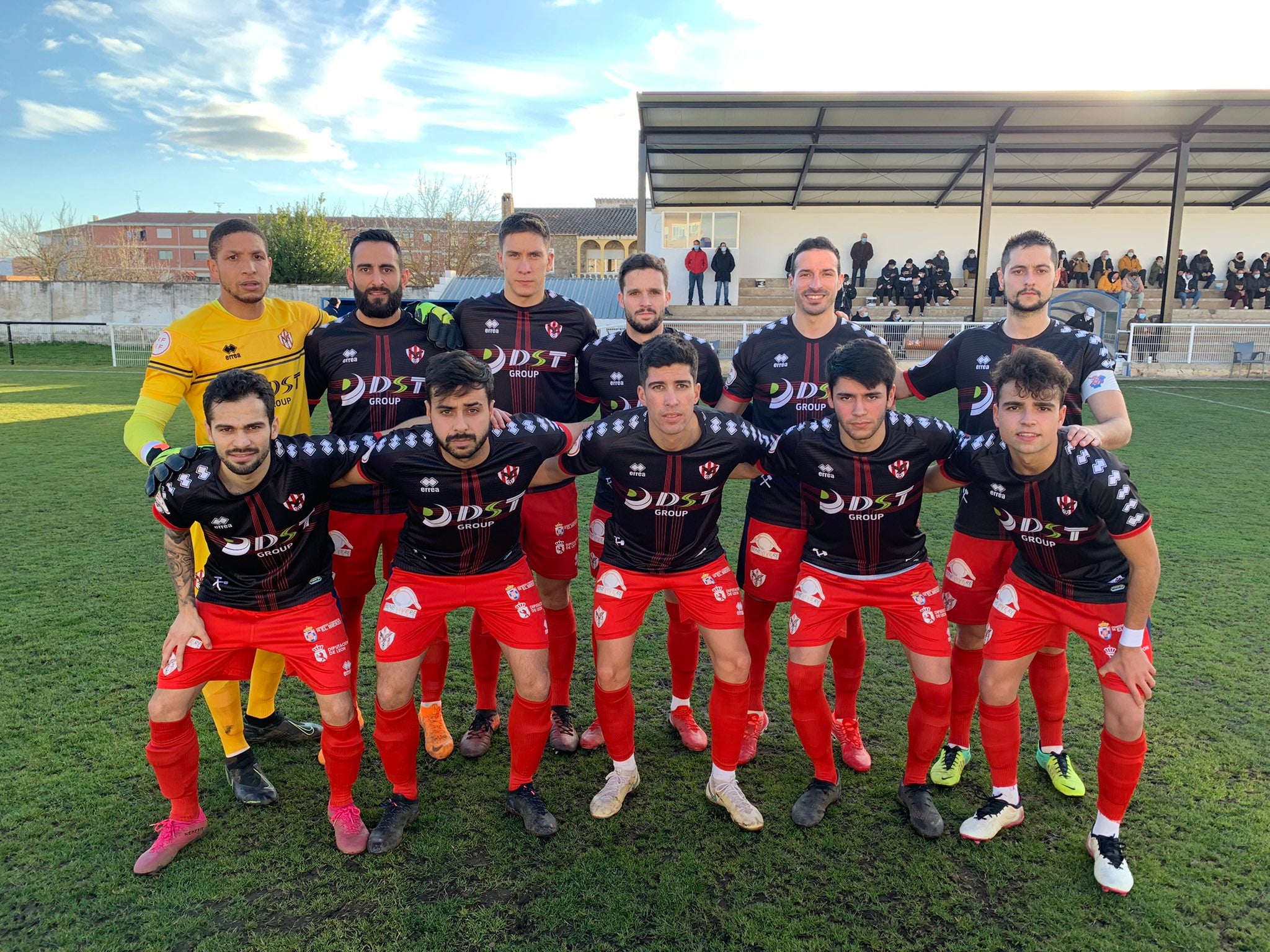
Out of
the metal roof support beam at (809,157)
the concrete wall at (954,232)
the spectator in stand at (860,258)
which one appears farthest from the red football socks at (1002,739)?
the concrete wall at (954,232)

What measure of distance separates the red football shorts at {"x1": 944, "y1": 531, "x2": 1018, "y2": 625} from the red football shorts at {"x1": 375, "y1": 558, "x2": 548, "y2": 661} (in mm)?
1981

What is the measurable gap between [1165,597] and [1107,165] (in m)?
24.2

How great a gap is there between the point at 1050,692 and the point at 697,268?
78.6 feet

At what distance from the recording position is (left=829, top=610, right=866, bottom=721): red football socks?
13.2ft

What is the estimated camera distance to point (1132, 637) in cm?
308

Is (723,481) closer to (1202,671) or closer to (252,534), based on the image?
(252,534)

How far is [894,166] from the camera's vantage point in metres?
25.1

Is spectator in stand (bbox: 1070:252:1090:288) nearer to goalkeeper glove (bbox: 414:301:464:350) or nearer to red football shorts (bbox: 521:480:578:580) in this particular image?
red football shorts (bbox: 521:480:578:580)

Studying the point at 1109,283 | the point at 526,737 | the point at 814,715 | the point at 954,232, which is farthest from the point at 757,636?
the point at 954,232

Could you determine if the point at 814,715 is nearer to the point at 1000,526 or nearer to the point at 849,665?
the point at 849,665

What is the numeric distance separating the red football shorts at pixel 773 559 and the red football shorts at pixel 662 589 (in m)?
0.34

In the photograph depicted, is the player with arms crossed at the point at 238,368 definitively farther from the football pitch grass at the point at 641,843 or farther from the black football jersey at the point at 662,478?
the black football jersey at the point at 662,478

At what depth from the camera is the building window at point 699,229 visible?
29.6m

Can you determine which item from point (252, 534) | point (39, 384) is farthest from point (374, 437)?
point (39, 384)
